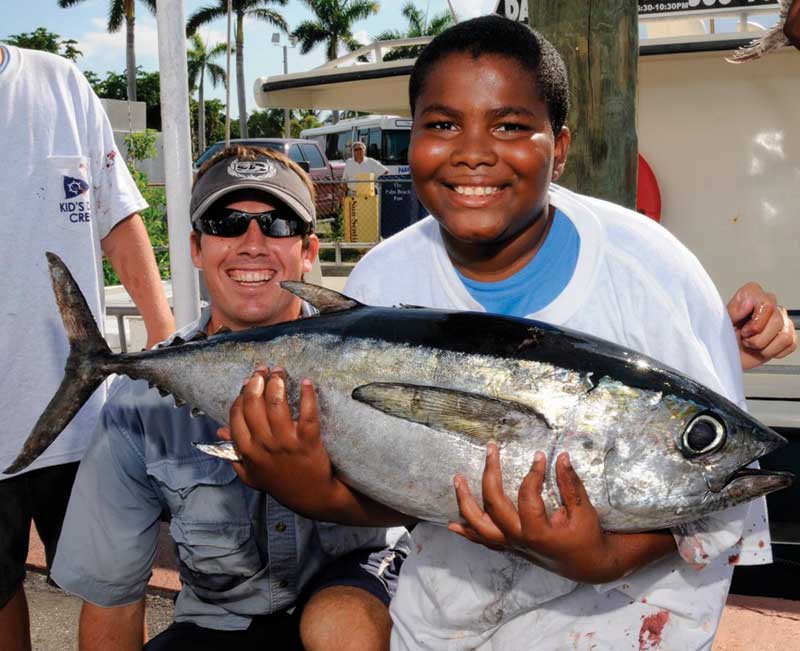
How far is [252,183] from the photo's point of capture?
8.51 feet

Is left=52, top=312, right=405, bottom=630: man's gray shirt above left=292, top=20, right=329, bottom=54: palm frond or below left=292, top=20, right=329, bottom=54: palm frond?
below

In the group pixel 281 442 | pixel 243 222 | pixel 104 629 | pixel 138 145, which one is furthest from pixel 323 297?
pixel 138 145

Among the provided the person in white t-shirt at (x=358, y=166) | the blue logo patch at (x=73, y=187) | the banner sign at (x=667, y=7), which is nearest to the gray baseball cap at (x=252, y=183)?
the blue logo patch at (x=73, y=187)

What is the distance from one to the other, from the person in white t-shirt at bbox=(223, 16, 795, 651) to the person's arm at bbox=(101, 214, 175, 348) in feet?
4.12

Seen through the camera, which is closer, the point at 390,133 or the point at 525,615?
the point at 525,615

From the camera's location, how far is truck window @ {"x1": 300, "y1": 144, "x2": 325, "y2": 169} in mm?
21234

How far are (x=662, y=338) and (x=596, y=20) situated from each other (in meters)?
1.66

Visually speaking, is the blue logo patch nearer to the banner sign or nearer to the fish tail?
the fish tail

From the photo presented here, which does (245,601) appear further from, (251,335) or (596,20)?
(596,20)

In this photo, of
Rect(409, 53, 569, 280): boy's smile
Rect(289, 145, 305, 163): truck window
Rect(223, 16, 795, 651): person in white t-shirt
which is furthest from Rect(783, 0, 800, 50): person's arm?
Rect(289, 145, 305, 163): truck window

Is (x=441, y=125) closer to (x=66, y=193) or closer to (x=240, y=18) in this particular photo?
(x=66, y=193)

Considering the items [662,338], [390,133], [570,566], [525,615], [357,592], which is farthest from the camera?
[390,133]

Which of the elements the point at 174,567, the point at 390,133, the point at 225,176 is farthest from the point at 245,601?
the point at 390,133

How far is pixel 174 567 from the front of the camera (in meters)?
4.15
